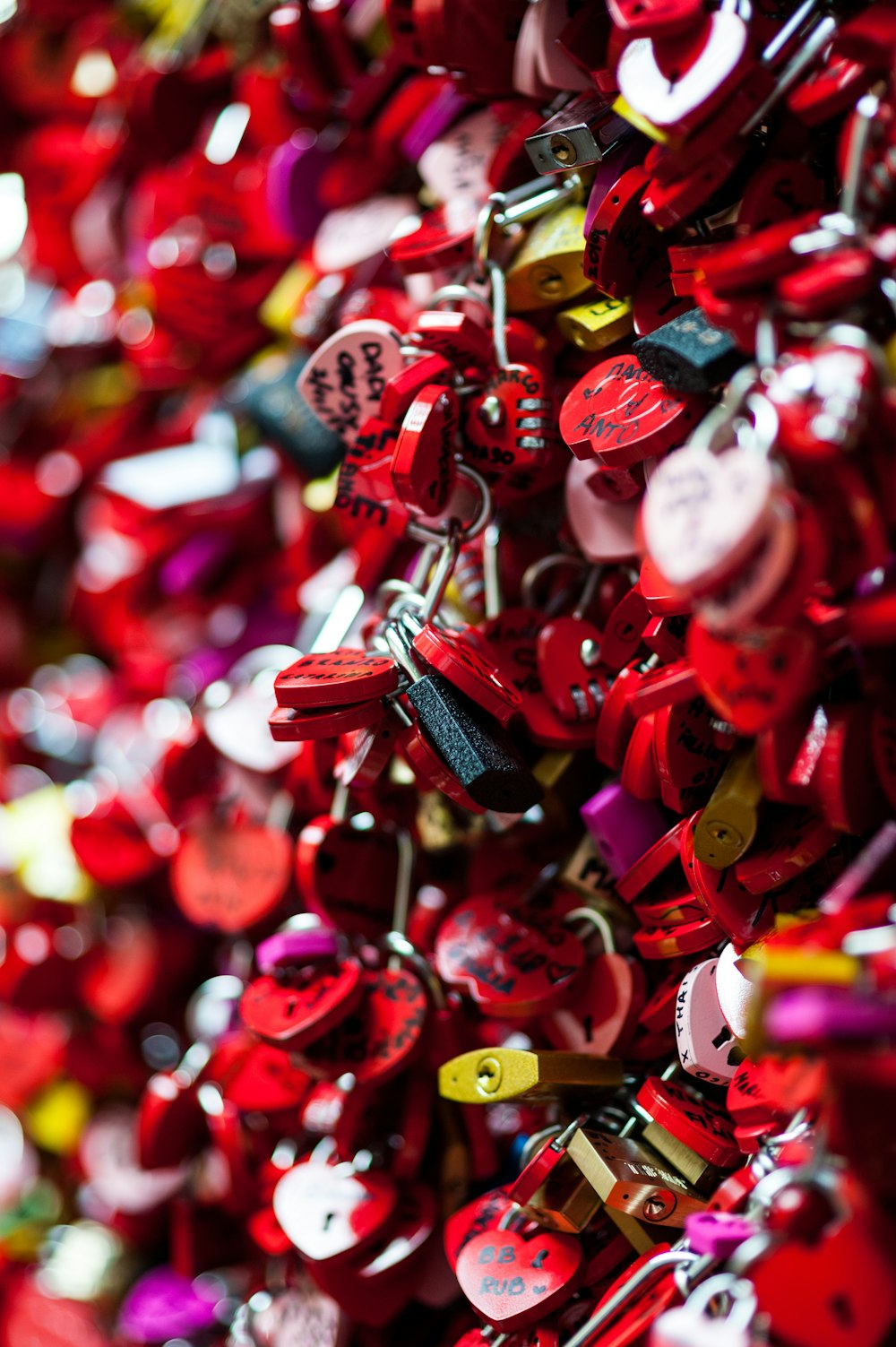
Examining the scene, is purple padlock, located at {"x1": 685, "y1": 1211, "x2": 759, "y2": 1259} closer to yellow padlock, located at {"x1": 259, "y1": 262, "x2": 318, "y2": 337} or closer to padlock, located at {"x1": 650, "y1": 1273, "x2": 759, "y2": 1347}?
padlock, located at {"x1": 650, "y1": 1273, "x2": 759, "y2": 1347}

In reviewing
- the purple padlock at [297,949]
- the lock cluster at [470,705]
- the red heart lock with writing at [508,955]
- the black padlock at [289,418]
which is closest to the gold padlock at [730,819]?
the lock cluster at [470,705]

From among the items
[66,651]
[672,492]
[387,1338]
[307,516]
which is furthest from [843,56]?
[66,651]

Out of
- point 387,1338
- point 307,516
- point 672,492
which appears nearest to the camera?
point 672,492

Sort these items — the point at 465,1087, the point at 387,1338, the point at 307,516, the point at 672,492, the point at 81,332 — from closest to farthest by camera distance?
the point at 672,492, the point at 465,1087, the point at 387,1338, the point at 307,516, the point at 81,332

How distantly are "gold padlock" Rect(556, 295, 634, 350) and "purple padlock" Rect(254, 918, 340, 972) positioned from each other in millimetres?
357

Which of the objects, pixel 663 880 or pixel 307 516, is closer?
pixel 663 880

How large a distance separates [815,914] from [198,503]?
549mm

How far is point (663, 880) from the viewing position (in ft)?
1.91

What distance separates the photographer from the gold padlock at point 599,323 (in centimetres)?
58

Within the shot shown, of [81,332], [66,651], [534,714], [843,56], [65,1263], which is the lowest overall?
[65,1263]

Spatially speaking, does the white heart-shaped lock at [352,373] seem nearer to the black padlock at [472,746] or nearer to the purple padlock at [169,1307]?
the black padlock at [472,746]

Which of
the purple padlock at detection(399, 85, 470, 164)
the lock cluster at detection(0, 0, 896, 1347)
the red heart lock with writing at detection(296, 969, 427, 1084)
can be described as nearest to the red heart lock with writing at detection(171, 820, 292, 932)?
the lock cluster at detection(0, 0, 896, 1347)

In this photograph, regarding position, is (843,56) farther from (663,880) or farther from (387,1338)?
(387,1338)

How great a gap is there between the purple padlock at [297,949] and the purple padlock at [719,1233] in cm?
25
